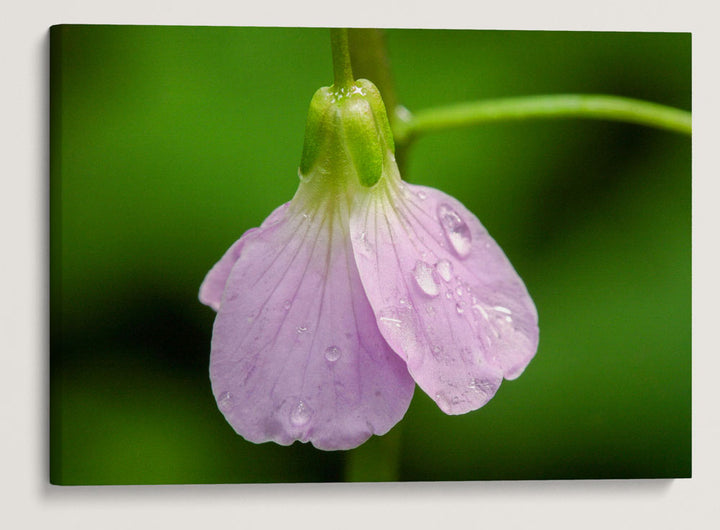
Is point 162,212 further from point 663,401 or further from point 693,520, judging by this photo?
point 693,520

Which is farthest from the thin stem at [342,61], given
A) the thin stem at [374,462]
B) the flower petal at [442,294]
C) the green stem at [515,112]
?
the thin stem at [374,462]

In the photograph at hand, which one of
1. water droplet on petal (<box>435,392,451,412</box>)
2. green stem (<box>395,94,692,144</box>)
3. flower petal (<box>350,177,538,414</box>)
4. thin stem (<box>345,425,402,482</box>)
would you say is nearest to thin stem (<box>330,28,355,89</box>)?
flower petal (<box>350,177,538,414</box>)

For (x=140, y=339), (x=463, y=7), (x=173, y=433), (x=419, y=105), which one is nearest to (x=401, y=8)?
(x=463, y=7)

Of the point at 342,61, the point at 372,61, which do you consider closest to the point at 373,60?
the point at 372,61

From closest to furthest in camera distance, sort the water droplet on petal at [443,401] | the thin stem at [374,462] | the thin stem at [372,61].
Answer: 1. the water droplet on petal at [443,401]
2. the thin stem at [372,61]
3. the thin stem at [374,462]

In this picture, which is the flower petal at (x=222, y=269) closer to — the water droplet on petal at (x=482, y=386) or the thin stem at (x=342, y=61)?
the thin stem at (x=342, y=61)

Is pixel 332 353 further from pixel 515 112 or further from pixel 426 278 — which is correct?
pixel 515 112

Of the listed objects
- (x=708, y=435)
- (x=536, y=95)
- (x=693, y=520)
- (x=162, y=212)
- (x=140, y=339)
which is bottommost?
(x=693, y=520)
